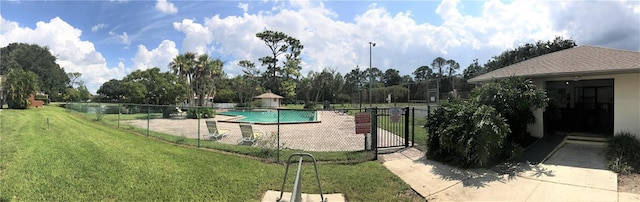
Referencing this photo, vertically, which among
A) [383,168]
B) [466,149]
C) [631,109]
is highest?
[631,109]

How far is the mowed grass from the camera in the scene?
4.30 metres

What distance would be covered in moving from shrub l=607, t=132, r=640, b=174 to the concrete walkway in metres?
0.33

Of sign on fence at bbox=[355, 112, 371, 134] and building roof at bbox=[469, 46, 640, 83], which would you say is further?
sign on fence at bbox=[355, 112, 371, 134]

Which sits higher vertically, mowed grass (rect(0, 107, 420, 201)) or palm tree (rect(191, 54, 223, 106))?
palm tree (rect(191, 54, 223, 106))

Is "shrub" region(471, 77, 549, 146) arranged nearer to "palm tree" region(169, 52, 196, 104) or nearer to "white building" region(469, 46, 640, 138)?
"white building" region(469, 46, 640, 138)

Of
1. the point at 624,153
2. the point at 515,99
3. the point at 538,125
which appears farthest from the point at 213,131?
the point at 624,153

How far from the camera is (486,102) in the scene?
7473mm

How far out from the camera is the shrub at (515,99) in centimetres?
723

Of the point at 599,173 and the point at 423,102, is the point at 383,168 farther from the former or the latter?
the point at 423,102

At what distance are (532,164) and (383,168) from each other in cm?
325

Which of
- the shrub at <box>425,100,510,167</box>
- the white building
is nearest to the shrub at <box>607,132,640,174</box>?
the white building

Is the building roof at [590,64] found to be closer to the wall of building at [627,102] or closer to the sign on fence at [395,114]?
the wall of building at [627,102]

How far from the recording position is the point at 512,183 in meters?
5.38

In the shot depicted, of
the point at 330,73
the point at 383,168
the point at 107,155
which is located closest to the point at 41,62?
the point at 330,73
